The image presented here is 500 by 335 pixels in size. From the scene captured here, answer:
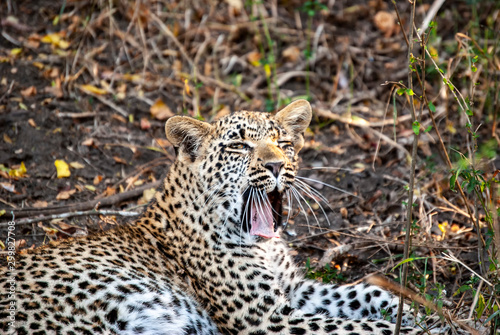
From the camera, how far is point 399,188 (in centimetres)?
812

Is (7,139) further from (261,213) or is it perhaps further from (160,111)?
(261,213)

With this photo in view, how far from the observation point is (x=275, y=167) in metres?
5.48

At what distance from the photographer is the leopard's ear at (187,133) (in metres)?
5.76

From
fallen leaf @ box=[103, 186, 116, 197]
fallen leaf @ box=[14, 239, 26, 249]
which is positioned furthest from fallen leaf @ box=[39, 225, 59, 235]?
fallen leaf @ box=[103, 186, 116, 197]

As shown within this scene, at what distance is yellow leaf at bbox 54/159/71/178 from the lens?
805 cm

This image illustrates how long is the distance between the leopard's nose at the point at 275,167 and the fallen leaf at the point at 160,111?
14.1 ft

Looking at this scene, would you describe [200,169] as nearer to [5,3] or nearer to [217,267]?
[217,267]

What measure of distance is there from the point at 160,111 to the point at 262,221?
4.34 meters

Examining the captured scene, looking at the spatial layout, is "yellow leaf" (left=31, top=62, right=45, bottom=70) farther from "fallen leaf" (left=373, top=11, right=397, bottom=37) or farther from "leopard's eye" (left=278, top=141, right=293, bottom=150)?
"fallen leaf" (left=373, top=11, right=397, bottom=37)

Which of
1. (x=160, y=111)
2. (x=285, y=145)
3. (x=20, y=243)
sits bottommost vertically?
(x=20, y=243)

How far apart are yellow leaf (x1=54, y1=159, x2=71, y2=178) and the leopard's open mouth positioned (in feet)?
10.7

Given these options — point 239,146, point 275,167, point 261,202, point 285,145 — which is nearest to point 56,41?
point 239,146

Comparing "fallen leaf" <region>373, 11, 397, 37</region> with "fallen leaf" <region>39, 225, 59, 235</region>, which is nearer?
"fallen leaf" <region>39, 225, 59, 235</region>

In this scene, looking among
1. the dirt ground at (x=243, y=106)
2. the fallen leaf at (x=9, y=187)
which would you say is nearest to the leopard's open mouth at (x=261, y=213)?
the dirt ground at (x=243, y=106)
